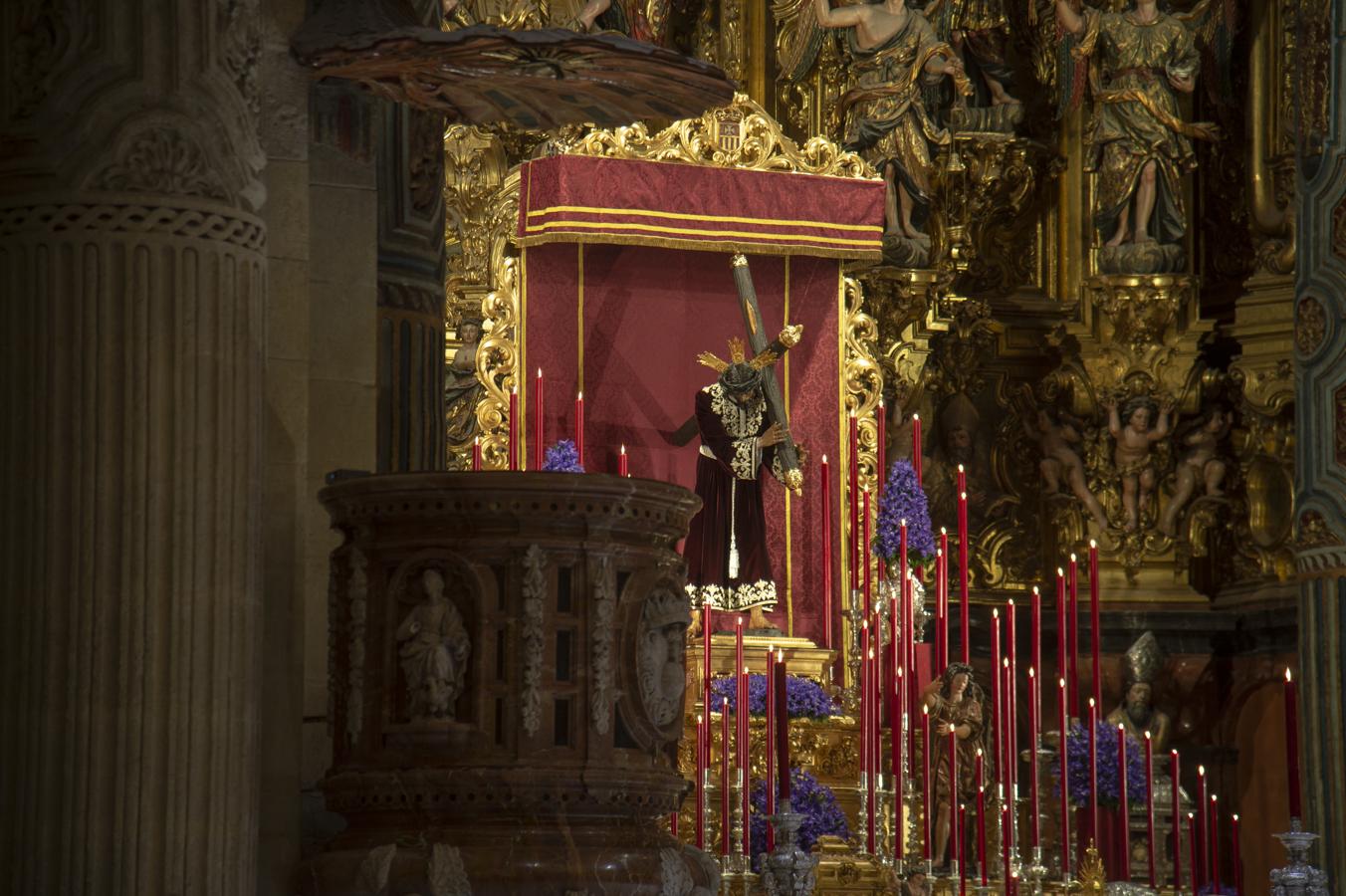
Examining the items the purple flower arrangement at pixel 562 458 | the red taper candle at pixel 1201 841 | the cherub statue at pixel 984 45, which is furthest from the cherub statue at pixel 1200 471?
the purple flower arrangement at pixel 562 458

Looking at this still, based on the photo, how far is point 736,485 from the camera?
15.3 meters

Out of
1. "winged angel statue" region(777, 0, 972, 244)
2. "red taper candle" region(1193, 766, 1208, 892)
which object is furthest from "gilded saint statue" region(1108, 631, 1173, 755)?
"winged angel statue" region(777, 0, 972, 244)

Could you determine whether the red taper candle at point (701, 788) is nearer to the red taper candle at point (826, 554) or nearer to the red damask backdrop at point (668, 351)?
the red taper candle at point (826, 554)

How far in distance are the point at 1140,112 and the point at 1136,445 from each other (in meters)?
2.16

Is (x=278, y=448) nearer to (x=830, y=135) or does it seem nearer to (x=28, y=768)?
(x=28, y=768)

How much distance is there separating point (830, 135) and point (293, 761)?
1024 cm

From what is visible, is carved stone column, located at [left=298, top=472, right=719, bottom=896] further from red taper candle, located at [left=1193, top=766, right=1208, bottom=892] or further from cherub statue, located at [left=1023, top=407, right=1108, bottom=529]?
cherub statue, located at [left=1023, top=407, right=1108, bottom=529]

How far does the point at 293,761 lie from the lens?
26.0 ft

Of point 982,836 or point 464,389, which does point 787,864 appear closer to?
point 982,836

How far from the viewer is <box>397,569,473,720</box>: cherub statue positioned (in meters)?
7.43

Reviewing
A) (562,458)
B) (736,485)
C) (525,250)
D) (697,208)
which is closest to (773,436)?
(736,485)

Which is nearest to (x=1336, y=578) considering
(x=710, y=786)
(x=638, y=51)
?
(x=710, y=786)

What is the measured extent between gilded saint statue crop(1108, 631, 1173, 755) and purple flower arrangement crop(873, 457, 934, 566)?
2.84m

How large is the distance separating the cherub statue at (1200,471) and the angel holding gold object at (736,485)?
3791 millimetres
